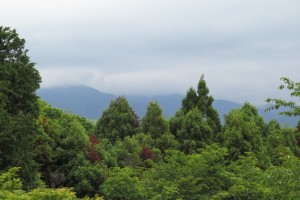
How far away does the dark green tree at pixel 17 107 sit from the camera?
3070cm

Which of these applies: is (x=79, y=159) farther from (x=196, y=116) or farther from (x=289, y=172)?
(x=289, y=172)

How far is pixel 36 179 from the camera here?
32.0 m

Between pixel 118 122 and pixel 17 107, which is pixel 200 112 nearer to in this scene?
pixel 118 122

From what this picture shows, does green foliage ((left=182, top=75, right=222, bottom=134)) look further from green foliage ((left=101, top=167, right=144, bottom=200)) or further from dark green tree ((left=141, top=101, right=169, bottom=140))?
green foliage ((left=101, top=167, right=144, bottom=200))

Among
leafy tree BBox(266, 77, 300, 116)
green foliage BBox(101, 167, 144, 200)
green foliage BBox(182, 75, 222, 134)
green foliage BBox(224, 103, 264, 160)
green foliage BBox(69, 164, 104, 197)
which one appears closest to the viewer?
leafy tree BBox(266, 77, 300, 116)

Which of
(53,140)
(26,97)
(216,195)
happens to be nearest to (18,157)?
(26,97)

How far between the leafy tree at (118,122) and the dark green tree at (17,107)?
20924 mm

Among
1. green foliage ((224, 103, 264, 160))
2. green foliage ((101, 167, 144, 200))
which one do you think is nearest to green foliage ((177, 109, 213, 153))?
green foliage ((224, 103, 264, 160))

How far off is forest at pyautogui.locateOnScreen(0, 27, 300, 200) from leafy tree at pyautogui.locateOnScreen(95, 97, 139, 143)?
0.37 feet

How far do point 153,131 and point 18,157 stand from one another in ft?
69.2

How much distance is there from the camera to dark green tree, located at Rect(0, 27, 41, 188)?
3070cm

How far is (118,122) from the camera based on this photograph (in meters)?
54.7

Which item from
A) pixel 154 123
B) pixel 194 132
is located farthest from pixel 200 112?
pixel 154 123

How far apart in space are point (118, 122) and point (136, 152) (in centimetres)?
1006
